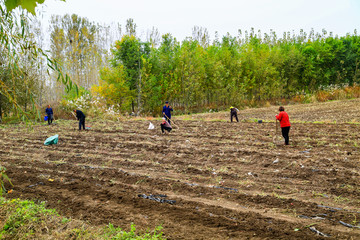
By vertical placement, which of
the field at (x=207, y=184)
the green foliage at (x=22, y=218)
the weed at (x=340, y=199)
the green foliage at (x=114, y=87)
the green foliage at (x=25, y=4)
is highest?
the green foliage at (x=114, y=87)

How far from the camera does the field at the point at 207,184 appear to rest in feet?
13.6

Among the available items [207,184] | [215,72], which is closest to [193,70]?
[215,72]

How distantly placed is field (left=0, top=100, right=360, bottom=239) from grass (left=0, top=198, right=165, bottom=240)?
43cm

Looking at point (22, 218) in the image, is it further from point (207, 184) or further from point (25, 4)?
point (207, 184)

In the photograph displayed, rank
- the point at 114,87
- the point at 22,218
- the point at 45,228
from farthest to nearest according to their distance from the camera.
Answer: the point at 114,87 < the point at 22,218 < the point at 45,228

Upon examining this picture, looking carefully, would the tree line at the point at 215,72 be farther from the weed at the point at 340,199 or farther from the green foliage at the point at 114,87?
the weed at the point at 340,199

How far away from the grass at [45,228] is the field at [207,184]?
43 centimetres

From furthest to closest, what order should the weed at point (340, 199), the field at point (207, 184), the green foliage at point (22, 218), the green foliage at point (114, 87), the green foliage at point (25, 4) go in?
Result: the green foliage at point (114, 87) < the weed at point (340, 199) < the field at point (207, 184) < the green foliage at point (22, 218) < the green foliage at point (25, 4)

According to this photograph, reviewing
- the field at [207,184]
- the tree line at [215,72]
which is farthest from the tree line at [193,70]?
the field at [207,184]

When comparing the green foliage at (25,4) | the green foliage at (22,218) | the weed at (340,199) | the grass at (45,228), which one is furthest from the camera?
the weed at (340,199)

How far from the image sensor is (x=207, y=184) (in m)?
5.97

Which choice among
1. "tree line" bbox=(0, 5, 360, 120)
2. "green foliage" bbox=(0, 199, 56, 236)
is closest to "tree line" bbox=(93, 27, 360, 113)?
"tree line" bbox=(0, 5, 360, 120)

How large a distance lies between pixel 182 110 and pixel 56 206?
26.4 meters

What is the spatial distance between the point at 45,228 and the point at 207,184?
11.7 ft
